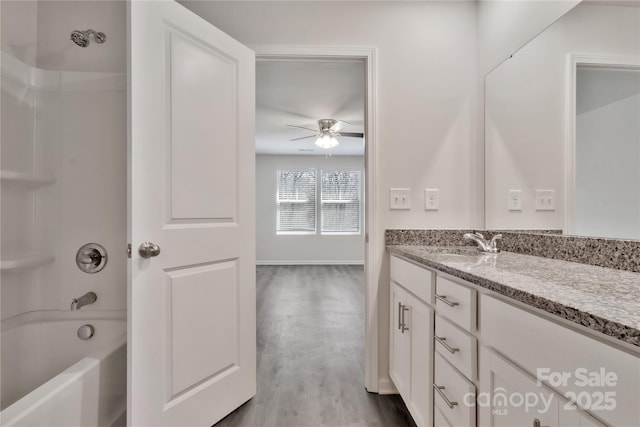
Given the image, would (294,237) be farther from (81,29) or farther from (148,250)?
(148,250)

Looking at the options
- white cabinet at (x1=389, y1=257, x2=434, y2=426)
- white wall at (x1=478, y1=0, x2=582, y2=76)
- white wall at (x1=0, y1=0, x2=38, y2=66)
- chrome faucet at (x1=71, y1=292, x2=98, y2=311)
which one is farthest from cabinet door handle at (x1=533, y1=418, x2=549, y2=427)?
white wall at (x1=0, y1=0, x2=38, y2=66)

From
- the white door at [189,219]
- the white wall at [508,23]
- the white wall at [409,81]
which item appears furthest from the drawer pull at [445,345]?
the white wall at [508,23]

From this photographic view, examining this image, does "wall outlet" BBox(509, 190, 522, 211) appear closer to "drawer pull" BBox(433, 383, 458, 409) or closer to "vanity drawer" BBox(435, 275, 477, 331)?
"vanity drawer" BBox(435, 275, 477, 331)

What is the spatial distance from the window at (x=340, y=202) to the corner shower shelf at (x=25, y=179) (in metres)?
5.39

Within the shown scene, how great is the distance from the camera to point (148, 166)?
1.24 metres

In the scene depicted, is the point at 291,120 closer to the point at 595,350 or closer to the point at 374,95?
the point at 374,95

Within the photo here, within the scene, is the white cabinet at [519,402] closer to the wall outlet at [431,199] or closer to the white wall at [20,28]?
the wall outlet at [431,199]

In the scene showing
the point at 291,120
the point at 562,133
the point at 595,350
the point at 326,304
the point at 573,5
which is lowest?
the point at 326,304

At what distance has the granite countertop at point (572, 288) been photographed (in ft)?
1.71

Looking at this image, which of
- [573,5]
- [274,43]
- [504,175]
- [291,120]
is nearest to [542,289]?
[504,175]

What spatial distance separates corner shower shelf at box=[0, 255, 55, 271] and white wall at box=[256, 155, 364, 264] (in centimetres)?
499

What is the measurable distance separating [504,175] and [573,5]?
2.57 ft

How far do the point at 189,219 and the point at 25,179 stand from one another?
829 millimetres

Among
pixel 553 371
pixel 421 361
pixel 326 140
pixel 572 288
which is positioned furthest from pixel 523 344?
pixel 326 140
